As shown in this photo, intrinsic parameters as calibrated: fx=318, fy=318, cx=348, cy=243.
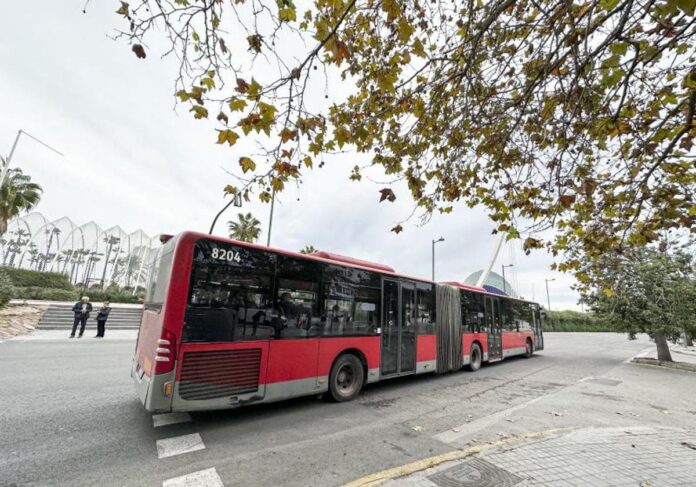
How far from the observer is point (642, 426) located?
544 centimetres

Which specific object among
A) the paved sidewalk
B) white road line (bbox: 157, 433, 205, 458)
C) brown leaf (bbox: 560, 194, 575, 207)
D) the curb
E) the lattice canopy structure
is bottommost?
white road line (bbox: 157, 433, 205, 458)

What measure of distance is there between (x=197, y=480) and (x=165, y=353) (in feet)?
5.72

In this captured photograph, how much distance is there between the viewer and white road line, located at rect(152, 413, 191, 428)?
500cm

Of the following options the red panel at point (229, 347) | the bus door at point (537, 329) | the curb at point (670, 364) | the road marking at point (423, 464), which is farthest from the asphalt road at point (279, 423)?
the bus door at point (537, 329)

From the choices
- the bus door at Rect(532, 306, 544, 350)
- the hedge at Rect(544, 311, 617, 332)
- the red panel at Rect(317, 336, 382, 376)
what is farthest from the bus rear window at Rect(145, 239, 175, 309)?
the hedge at Rect(544, 311, 617, 332)

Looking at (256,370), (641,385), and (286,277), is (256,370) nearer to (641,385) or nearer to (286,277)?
(286,277)

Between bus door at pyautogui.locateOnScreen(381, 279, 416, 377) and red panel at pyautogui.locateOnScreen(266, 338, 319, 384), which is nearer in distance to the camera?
red panel at pyautogui.locateOnScreen(266, 338, 319, 384)

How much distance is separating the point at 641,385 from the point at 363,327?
30.2ft

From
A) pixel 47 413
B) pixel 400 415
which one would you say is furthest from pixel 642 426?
pixel 47 413

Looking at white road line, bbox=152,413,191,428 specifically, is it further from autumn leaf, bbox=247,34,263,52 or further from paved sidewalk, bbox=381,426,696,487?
autumn leaf, bbox=247,34,263,52

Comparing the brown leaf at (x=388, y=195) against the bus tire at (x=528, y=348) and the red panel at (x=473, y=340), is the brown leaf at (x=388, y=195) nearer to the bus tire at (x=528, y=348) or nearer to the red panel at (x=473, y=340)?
the red panel at (x=473, y=340)

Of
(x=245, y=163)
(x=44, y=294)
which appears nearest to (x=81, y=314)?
(x=44, y=294)

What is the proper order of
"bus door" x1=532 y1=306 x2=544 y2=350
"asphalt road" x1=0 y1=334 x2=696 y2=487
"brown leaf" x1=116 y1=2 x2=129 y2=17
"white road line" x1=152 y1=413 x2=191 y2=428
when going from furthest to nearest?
"bus door" x1=532 y1=306 x2=544 y2=350 < "white road line" x1=152 y1=413 x2=191 y2=428 < "asphalt road" x1=0 y1=334 x2=696 y2=487 < "brown leaf" x1=116 y1=2 x2=129 y2=17

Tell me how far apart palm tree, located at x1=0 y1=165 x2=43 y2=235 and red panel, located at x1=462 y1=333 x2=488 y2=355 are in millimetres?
29255
